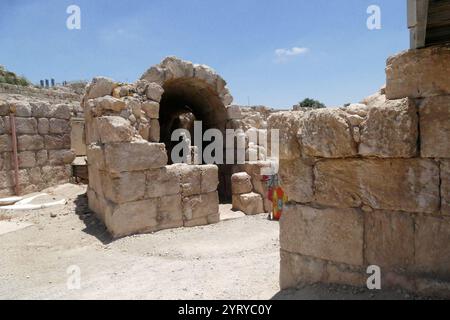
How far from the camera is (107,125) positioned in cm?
577

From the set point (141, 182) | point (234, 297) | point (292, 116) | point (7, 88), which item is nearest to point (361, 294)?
point (234, 297)

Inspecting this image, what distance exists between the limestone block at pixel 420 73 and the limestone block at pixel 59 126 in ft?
28.3

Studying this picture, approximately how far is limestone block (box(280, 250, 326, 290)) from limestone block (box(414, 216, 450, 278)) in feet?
2.48

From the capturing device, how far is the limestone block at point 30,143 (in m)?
8.57

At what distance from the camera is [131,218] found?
581 cm

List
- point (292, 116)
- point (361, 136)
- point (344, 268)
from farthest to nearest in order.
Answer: point (292, 116)
point (344, 268)
point (361, 136)

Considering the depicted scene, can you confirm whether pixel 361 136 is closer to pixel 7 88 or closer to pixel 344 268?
pixel 344 268

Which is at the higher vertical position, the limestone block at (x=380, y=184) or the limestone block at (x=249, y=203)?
the limestone block at (x=380, y=184)

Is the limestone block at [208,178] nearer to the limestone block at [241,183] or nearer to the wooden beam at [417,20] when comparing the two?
the limestone block at [241,183]

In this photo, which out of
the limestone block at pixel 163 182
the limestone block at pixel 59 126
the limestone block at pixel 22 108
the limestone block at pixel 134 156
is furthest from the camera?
the limestone block at pixel 59 126

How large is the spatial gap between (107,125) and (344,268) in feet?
14.4

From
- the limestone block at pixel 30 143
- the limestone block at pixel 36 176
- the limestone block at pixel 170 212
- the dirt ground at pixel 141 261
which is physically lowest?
the dirt ground at pixel 141 261

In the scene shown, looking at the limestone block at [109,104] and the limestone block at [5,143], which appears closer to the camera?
the limestone block at [109,104]

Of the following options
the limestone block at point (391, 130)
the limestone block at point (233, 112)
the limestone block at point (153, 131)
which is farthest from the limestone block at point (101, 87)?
the limestone block at point (391, 130)
